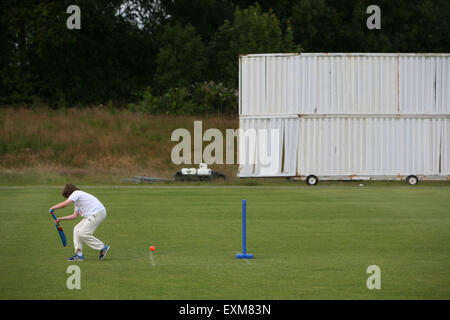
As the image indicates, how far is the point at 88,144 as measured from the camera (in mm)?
45656

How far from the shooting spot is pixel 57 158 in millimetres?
44219

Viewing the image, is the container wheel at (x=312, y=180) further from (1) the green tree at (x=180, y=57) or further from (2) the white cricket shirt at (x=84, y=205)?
(1) the green tree at (x=180, y=57)

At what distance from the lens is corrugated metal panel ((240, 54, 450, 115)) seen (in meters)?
38.2

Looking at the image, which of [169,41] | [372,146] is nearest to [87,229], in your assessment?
[372,146]

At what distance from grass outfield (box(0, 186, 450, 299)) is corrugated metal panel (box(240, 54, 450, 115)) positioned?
9.27 meters

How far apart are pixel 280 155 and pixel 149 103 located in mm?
18091

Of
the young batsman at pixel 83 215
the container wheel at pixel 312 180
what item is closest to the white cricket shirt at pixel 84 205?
the young batsman at pixel 83 215

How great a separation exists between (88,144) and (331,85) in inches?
590

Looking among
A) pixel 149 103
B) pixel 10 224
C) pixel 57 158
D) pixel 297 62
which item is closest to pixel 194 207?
pixel 10 224

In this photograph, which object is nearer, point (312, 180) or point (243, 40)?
point (312, 180)

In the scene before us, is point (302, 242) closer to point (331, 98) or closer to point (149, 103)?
point (331, 98)

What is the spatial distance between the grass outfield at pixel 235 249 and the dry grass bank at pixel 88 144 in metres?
11.1

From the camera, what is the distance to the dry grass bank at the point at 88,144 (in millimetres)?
40531

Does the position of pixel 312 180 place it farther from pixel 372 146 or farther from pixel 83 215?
pixel 83 215
